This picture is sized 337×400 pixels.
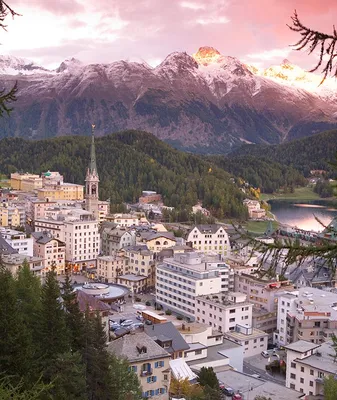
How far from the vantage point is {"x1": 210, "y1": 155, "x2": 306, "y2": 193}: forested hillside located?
83.2 m

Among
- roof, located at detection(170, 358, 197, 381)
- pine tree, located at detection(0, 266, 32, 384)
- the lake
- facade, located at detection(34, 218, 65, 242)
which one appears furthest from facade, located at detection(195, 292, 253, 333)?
the lake

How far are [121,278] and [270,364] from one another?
1034cm

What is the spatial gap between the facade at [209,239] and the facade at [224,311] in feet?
37.9

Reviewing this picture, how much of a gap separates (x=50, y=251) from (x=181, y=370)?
16.4 meters

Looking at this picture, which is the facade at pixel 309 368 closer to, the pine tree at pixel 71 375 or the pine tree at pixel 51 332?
the pine tree at pixel 51 332

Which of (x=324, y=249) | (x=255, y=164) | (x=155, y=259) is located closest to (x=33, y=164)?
(x=255, y=164)

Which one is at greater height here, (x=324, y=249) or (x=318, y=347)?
(x=324, y=249)

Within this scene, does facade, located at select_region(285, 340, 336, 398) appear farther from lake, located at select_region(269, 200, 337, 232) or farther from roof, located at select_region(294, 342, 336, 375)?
lake, located at select_region(269, 200, 337, 232)

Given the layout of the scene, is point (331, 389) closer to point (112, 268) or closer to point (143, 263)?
point (143, 263)

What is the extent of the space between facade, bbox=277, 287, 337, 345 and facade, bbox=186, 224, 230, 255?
1197cm

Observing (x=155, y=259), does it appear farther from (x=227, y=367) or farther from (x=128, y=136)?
(x=128, y=136)

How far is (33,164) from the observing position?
2803 inches

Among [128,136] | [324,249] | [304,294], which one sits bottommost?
[304,294]

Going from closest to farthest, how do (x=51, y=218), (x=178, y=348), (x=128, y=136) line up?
(x=178, y=348), (x=51, y=218), (x=128, y=136)
